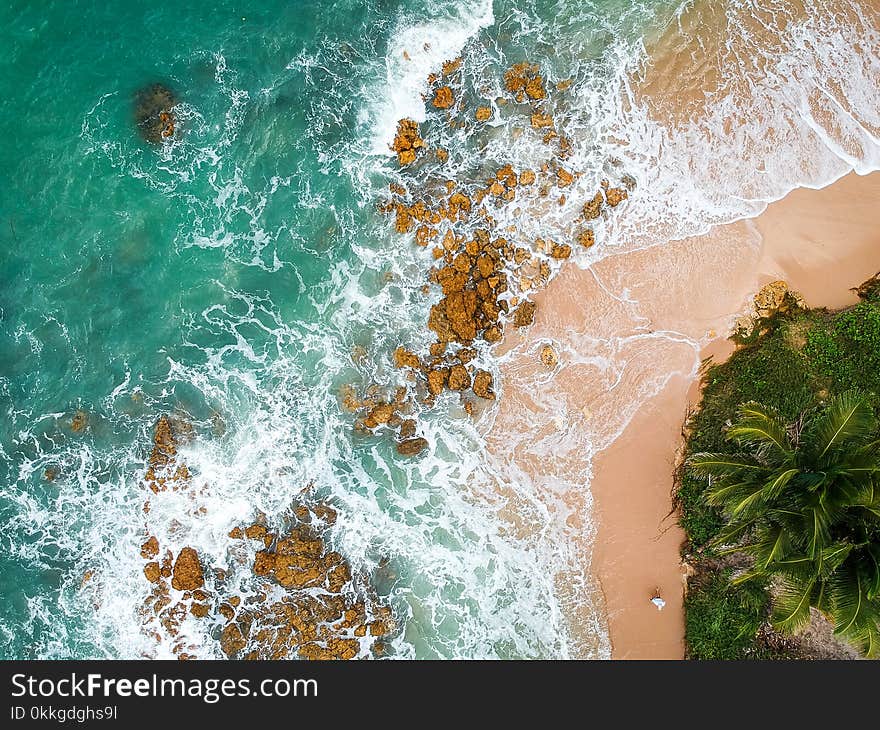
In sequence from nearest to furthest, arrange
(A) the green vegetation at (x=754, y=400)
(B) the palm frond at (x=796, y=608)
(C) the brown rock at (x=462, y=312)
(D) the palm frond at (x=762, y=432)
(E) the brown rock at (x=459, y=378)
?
(B) the palm frond at (x=796, y=608)
(D) the palm frond at (x=762, y=432)
(A) the green vegetation at (x=754, y=400)
(C) the brown rock at (x=462, y=312)
(E) the brown rock at (x=459, y=378)

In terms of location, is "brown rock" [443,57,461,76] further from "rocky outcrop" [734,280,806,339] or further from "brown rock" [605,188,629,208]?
"rocky outcrop" [734,280,806,339]

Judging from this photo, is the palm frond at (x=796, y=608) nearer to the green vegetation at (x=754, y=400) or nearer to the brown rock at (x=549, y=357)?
the green vegetation at (x=754, y=400)

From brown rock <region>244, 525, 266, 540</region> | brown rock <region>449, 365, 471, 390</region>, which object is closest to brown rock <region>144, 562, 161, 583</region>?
brown rock <region>244, 525, 266, 540</region>

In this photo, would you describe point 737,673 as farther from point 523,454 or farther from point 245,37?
point 245,37

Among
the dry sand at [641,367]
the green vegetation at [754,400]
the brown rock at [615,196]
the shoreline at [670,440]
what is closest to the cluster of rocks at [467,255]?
the brown rock at [615,196]

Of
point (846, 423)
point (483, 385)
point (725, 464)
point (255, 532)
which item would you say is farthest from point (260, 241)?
point (846, 423)

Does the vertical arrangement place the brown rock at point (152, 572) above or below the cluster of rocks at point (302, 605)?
above
